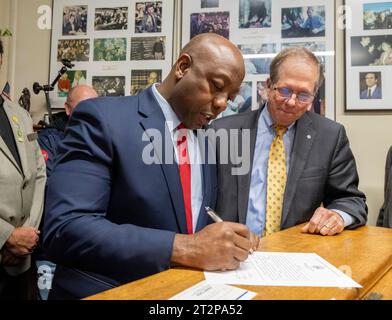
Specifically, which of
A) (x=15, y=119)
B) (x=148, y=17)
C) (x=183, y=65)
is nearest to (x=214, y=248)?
(x=183, y=65)

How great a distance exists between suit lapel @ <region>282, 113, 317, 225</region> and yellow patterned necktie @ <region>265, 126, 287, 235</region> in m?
0.03

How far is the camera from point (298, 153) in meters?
1.70

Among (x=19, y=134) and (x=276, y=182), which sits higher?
(x=19, y=134)

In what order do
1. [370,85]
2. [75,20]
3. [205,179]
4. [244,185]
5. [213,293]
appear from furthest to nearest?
1. [75,20]
2. [370,85]
3. [244,185]
4. [205,179]
5. [213,293]

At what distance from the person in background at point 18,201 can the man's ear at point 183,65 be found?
1.14 metres

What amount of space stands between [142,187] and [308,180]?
3.05ft

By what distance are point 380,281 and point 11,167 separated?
170cm

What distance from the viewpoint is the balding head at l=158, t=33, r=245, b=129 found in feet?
3.55

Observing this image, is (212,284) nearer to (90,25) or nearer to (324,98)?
(324,98)

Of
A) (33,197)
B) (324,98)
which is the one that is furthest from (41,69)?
(324,98)

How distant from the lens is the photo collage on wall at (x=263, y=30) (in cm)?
261

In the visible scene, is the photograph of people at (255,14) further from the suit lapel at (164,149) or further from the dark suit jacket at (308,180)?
the suit lapel at (164,149)

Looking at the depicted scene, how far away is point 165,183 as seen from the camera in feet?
3.45

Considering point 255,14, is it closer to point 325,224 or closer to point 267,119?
point 267,119
